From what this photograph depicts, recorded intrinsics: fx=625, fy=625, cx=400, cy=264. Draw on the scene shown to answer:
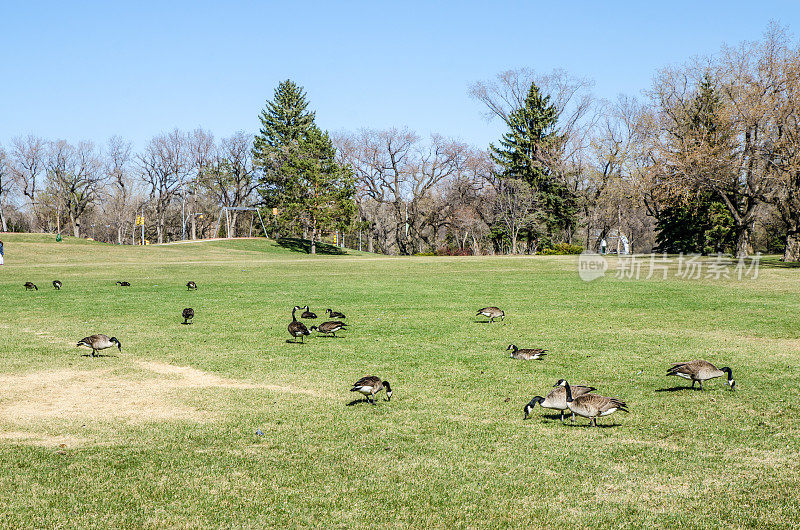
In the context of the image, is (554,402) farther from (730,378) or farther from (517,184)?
(517,184)

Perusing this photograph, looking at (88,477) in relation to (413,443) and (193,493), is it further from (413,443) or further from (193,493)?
(413,443)

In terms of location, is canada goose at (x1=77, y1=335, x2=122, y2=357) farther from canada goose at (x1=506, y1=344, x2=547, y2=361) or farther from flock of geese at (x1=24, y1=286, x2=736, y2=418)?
canada goose at (x1=506, y1=344, x2=547, y2=361)

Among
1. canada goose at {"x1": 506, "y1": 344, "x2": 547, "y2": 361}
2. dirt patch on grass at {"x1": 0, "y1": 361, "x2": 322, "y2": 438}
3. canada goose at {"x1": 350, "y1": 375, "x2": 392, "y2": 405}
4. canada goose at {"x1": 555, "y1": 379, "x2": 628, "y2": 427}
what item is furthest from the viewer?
canada goose at {"x1": 506, "y1": 344, "x2": 547, "y2": 361}

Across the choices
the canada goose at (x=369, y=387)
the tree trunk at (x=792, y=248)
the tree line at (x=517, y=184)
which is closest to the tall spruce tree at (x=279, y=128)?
the tree line at (x=517, y=184)

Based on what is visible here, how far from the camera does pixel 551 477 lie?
25.0 feet

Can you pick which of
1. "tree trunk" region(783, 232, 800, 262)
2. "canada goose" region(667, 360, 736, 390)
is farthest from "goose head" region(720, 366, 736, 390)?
"tree trunk" region(783, 232, 800, 262)

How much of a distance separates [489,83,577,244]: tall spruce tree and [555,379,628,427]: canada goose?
75.2 meters

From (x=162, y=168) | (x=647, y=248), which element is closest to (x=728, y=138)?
(x=647, y=248)

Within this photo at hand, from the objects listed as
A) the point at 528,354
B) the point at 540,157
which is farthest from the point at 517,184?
the point at 528,354

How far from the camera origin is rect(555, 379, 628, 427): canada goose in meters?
9.63

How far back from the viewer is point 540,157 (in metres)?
83.6

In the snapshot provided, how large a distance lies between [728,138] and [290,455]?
48327 millimetres

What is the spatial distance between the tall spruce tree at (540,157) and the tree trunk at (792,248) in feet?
110

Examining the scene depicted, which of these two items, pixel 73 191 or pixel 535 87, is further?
pixel 73 191
